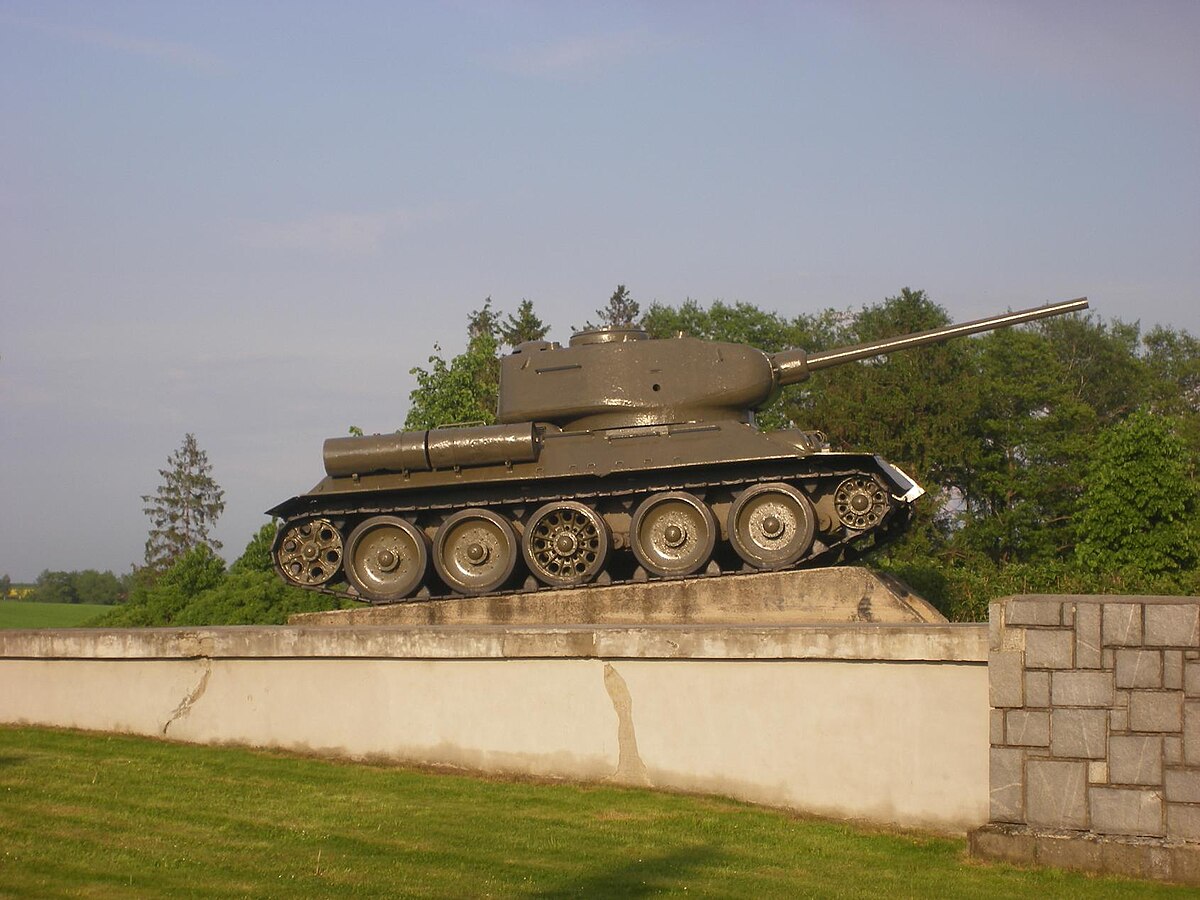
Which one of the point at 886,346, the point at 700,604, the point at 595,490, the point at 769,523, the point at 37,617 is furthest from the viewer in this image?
the point at 37,617

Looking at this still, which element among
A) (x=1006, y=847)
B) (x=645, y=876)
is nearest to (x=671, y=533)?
(x=1006, y=847)

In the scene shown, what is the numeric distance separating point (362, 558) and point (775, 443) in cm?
564

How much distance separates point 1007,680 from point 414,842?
13.3 feet

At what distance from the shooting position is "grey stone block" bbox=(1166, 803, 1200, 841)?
9.41 metres

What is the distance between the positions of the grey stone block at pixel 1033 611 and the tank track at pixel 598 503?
7664 millimetres

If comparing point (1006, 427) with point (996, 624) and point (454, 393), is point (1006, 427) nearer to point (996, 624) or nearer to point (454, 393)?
point (454, 393)

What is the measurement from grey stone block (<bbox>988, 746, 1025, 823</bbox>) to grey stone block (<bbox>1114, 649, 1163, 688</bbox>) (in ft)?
2.71

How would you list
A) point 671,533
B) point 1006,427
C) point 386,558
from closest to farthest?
point 671,533, point 386,558, point 1006,427

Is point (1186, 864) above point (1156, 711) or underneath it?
underneath

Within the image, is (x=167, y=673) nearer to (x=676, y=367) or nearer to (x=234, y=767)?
(x=234, y=767)

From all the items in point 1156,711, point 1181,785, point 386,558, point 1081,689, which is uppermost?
point 386,558

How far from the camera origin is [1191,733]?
9461mm

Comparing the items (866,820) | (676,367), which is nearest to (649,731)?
(866,820)

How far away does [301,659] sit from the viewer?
39.8 feet
